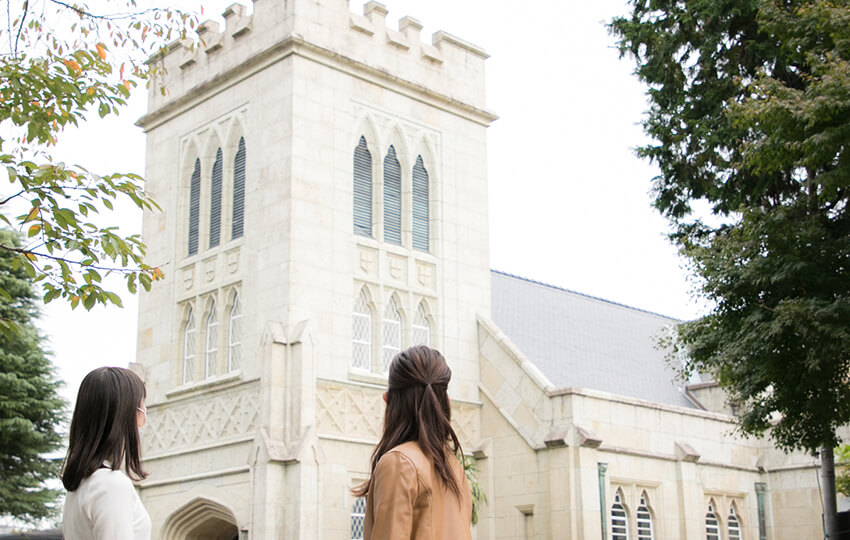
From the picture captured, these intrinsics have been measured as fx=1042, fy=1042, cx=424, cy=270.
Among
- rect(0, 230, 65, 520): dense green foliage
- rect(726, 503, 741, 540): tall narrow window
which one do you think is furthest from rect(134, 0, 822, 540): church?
rect(0, 230, 65, 520): dense green foliage

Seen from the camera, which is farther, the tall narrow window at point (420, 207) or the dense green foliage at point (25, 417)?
the dense green foliage at point (25, 417)

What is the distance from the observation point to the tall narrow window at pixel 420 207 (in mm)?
25797

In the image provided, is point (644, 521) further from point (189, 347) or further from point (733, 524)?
point (189, 347)

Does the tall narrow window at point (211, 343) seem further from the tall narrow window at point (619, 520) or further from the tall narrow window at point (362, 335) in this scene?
the tall narrow window at point (619, 520)

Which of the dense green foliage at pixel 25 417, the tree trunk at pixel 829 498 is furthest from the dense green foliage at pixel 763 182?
the dense green foliage at pixel 25 417

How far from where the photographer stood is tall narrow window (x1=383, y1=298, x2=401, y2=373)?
24281 mm

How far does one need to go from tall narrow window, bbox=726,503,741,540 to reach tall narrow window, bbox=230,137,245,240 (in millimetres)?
15896

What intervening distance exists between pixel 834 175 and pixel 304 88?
12.2 meters

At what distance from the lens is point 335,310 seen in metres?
23.1

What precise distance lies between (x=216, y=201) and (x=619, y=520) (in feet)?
40.9

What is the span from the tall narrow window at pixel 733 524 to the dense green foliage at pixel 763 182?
34.9 ft

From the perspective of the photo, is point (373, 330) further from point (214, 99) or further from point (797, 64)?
point (797, 64)

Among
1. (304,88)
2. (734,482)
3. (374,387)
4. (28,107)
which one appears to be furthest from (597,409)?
(28,107)

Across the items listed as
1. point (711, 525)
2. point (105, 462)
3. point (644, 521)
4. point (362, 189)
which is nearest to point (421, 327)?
point (362, 189)
